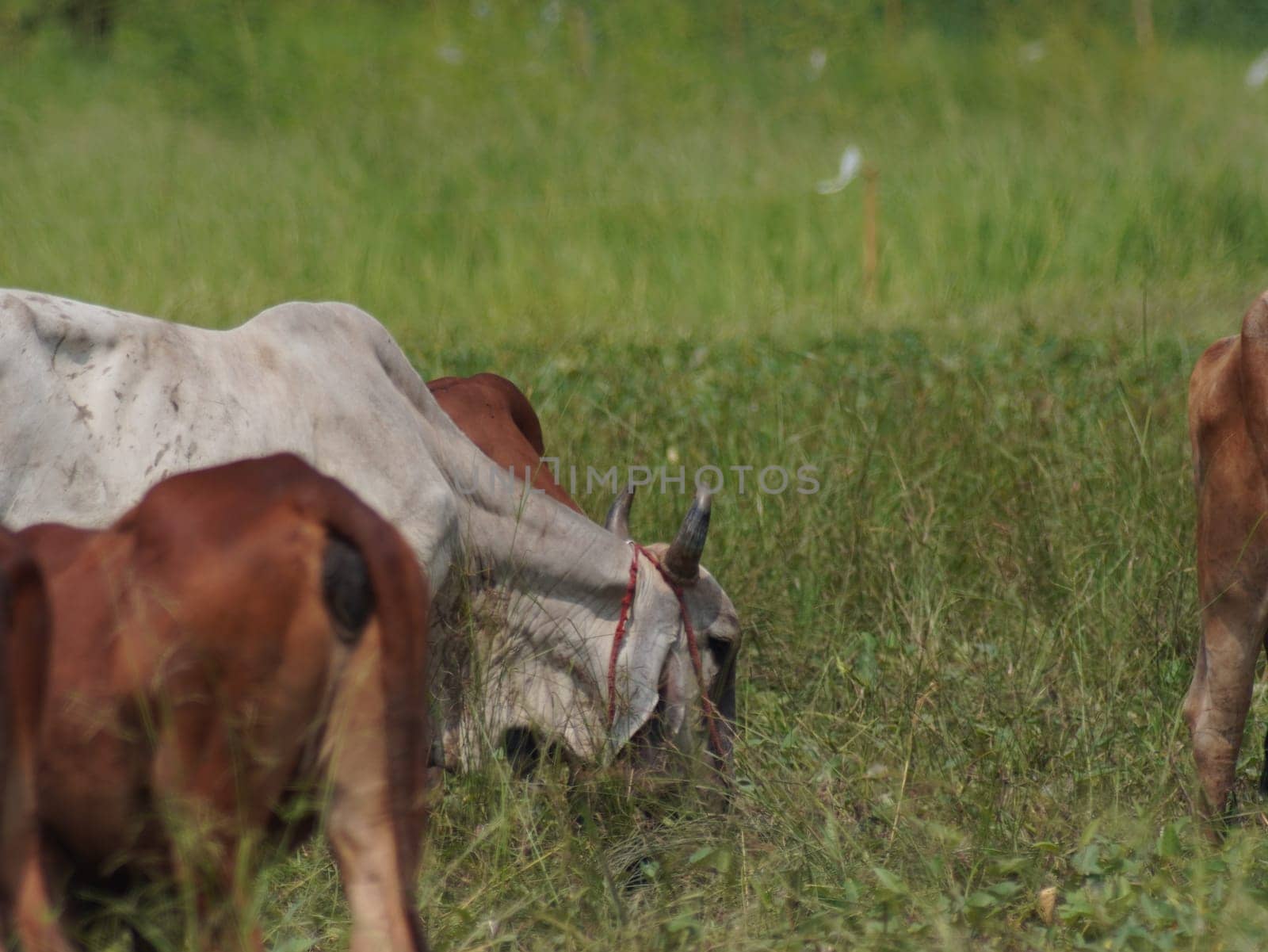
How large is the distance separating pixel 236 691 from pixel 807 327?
6.42 m

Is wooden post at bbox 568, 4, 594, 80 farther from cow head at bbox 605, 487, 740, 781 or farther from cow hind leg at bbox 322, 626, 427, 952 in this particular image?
cow hind leg at bbox 322, 626, 427, 952

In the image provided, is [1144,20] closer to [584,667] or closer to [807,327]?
[807,327]

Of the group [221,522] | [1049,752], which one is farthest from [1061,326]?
[221,522]

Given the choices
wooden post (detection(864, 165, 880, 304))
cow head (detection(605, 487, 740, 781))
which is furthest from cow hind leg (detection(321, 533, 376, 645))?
wooden post (detection(864, 165, 880, 304))

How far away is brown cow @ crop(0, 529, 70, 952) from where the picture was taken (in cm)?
201

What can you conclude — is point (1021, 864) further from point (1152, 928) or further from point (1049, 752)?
point (1049, 752)

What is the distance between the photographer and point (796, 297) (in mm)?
9805

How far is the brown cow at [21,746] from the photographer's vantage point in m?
2.01

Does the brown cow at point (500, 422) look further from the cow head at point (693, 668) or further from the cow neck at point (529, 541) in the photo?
the cow head at point (693, 668)

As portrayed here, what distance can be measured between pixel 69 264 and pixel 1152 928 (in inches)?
321

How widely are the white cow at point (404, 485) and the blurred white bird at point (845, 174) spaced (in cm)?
645

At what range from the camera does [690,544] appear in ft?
12.9

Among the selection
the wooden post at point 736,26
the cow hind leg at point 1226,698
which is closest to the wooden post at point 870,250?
the wooden post at point 736,26

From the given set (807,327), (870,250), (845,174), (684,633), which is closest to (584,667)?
(684,633)
